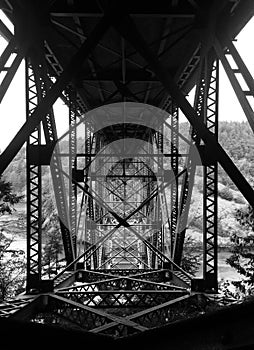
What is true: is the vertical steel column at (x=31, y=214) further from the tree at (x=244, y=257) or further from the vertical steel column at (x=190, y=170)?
the tree at (x=244, y=257)

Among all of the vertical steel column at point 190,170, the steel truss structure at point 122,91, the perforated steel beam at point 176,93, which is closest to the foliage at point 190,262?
the steel truss structure at point 122,91

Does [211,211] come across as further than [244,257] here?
No

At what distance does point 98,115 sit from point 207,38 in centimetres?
902

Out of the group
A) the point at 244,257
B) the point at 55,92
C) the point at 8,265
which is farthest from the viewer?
the point at 8,265

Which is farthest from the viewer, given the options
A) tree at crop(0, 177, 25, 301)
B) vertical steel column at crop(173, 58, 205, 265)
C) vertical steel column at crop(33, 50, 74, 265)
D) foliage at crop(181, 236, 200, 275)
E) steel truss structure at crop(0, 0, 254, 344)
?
foliage at crop(181, 236, 200, 275)

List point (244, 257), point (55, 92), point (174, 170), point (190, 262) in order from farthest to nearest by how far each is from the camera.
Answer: point (190, 262), point (244, 257), point (174, 170), point (55, 92)

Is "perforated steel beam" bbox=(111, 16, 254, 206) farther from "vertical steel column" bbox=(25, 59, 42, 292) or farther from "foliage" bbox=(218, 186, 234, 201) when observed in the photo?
"foliage" bbox=(218, 186, 234, 201)

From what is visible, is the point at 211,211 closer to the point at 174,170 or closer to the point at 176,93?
the point at 176,93

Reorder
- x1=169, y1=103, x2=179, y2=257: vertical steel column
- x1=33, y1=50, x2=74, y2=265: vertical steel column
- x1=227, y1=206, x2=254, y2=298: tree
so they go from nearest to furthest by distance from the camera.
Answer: x1=33, y1=50, x2=74, y2=265: vertical steel column
x1=169, y1=103, x2=179, y2=257: vertical steel column
x1=227, y1=206, x2=254, y2=298: tree

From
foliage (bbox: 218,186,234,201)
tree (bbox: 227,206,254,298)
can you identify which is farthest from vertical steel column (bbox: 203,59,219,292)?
foliage (bbox: 218,186,234,201)

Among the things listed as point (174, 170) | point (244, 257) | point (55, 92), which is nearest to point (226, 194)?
point (244, 257)

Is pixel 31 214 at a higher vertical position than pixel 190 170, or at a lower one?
lower

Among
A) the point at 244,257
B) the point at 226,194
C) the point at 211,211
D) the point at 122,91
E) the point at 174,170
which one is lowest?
the point at 211,211

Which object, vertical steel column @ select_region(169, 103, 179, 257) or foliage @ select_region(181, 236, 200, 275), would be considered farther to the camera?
foliage @ select_region(181, 236, 200, 275)
